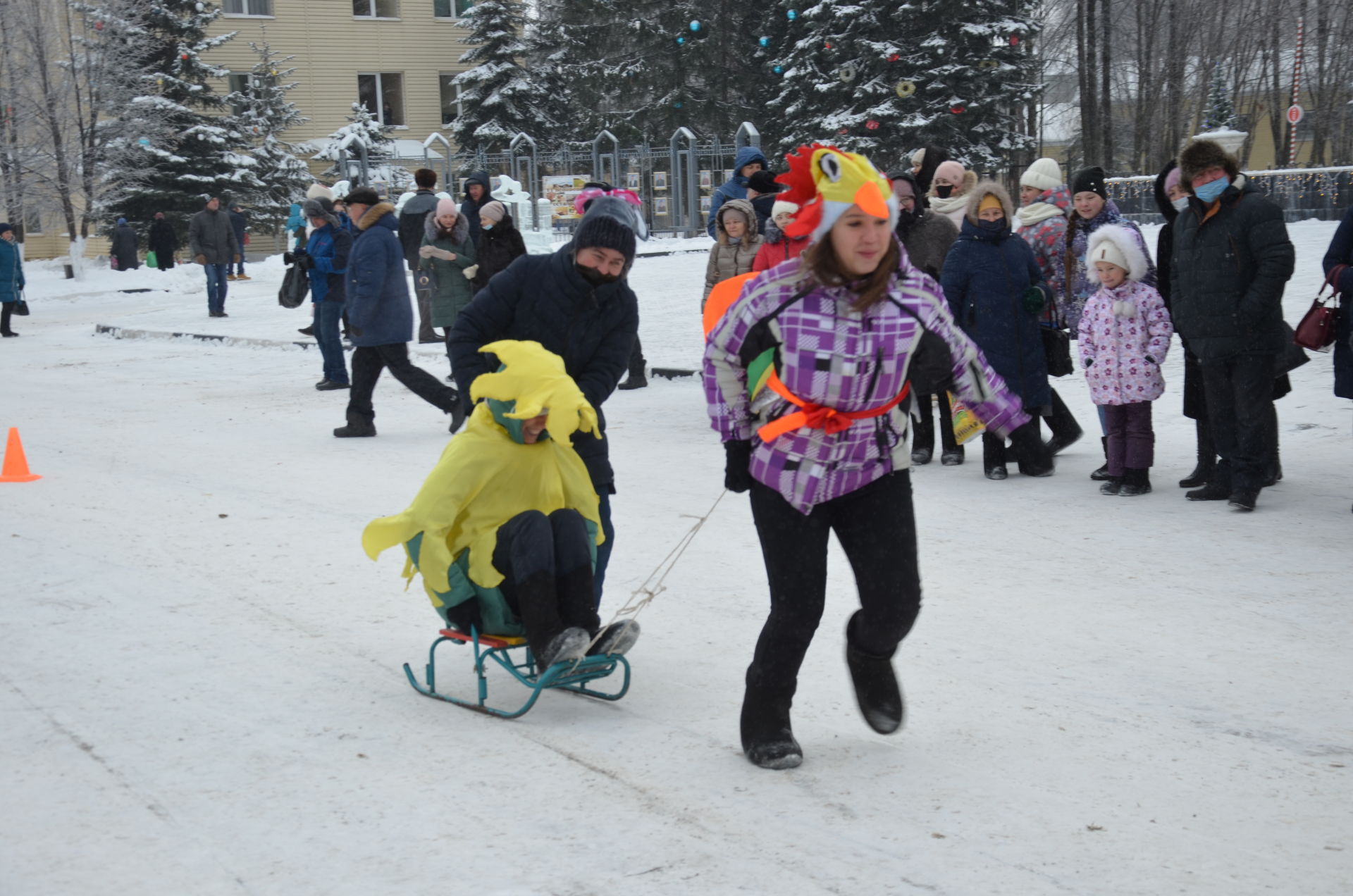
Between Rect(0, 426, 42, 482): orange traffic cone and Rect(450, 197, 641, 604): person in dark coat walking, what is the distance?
18.1 ft

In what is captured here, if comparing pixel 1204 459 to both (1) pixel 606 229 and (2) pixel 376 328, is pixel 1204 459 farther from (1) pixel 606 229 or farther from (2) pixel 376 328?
(2) pixel 376 328

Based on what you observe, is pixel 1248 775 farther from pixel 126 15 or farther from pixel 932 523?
pixel 126 15

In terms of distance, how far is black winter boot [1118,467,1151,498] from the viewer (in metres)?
8.13

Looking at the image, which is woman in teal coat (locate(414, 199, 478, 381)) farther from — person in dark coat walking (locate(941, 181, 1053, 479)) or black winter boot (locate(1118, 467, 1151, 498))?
black winter boot (locate(1118, 467, 1151, 498))

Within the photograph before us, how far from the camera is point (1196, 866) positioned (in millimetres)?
3449

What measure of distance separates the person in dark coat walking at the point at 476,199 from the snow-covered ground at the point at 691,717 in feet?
15.9

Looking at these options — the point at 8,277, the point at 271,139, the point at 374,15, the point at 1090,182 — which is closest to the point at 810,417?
Result: the point at 1090,182

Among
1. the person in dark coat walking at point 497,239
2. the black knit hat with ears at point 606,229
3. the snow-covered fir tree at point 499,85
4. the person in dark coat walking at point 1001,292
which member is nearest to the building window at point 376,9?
the snow-covered fir tree at point 499,85

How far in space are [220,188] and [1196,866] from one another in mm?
39354

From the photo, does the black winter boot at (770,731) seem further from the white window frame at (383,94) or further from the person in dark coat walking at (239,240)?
the white window frame at (383,94)

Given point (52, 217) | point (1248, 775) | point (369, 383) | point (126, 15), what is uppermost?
point (126, 15)

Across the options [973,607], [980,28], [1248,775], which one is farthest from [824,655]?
[980,28]

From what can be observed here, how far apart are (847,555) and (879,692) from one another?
1.71 feet

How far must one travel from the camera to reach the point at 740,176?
37.1 feet
